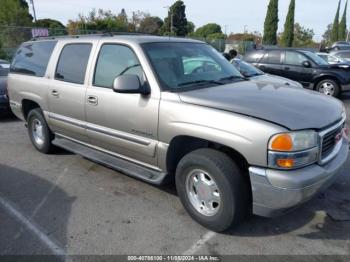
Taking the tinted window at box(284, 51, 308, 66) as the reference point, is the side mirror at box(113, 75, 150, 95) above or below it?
above

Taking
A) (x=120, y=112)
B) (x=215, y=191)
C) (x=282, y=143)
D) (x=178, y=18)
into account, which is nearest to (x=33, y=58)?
(x=120, y=112)

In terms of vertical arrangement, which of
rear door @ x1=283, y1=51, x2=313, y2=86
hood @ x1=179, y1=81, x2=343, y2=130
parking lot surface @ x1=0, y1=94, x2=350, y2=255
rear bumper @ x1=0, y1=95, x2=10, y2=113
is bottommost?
parking lot surface @ x1=0, y1=94, x2=350, y2=255

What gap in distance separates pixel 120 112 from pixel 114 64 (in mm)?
617

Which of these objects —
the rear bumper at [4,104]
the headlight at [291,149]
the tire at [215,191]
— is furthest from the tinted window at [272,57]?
the headlight at [291,149]

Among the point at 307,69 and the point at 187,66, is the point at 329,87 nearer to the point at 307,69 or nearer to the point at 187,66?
the point at 307,69

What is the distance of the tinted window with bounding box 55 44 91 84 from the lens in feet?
15.1

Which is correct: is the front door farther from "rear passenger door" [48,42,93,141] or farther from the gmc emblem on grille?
the gmc emblem on grille

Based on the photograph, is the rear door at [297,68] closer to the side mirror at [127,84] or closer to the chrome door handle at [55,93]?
the chrome door handle at [55,93]

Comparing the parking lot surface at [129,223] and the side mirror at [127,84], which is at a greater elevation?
the side mirror at [127,84]

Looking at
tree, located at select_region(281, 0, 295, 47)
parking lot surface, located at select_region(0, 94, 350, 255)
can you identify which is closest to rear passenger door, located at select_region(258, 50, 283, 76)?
parking lot surface, located at select_region(0, 94, 350, 255)

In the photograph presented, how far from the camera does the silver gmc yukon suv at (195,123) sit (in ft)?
9.80

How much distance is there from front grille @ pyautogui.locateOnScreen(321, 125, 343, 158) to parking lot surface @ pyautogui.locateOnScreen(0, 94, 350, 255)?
2.66ft

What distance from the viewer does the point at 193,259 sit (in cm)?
310

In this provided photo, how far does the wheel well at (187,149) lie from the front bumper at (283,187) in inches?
13.4
